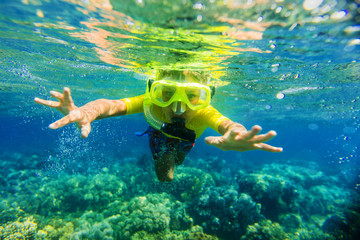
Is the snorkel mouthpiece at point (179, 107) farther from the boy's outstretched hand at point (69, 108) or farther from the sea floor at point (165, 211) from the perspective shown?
the sea floor at point (165, 211)

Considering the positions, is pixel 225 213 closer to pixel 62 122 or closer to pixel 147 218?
pixel 147 218

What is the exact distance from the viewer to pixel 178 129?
4055 millimetres

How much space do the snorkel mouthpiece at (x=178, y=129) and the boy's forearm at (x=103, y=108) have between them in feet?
3.80

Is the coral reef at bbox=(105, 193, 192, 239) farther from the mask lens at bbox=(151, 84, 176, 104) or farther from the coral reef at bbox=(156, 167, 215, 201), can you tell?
the mask lens at bbox=(151, 84, 176, 104)

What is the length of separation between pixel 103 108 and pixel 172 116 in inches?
61.6

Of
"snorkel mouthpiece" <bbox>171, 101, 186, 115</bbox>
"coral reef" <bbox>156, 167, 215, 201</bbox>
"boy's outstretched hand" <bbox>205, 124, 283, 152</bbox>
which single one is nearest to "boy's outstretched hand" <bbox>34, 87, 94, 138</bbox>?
"snorkel mouthpiece" <bbox>171, 101, 186, 115</bbox>

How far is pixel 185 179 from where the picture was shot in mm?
12109

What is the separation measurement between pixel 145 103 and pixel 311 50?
7926mm

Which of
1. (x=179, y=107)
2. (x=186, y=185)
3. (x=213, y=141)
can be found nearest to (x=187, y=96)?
(x=179, y=107)

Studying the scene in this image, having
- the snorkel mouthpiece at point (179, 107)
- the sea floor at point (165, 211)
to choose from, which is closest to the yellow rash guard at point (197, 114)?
the snorkel mouthpiece at point (179, 107)

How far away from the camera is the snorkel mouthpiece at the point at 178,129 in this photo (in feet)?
13.2

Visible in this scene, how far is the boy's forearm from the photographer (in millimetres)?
3365

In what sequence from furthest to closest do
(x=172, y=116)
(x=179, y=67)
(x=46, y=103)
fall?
1. (x=179, y=67)
2. (x=172, y=116)
3. (x=46, y=103)

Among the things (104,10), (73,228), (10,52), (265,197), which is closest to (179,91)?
(104,10)
